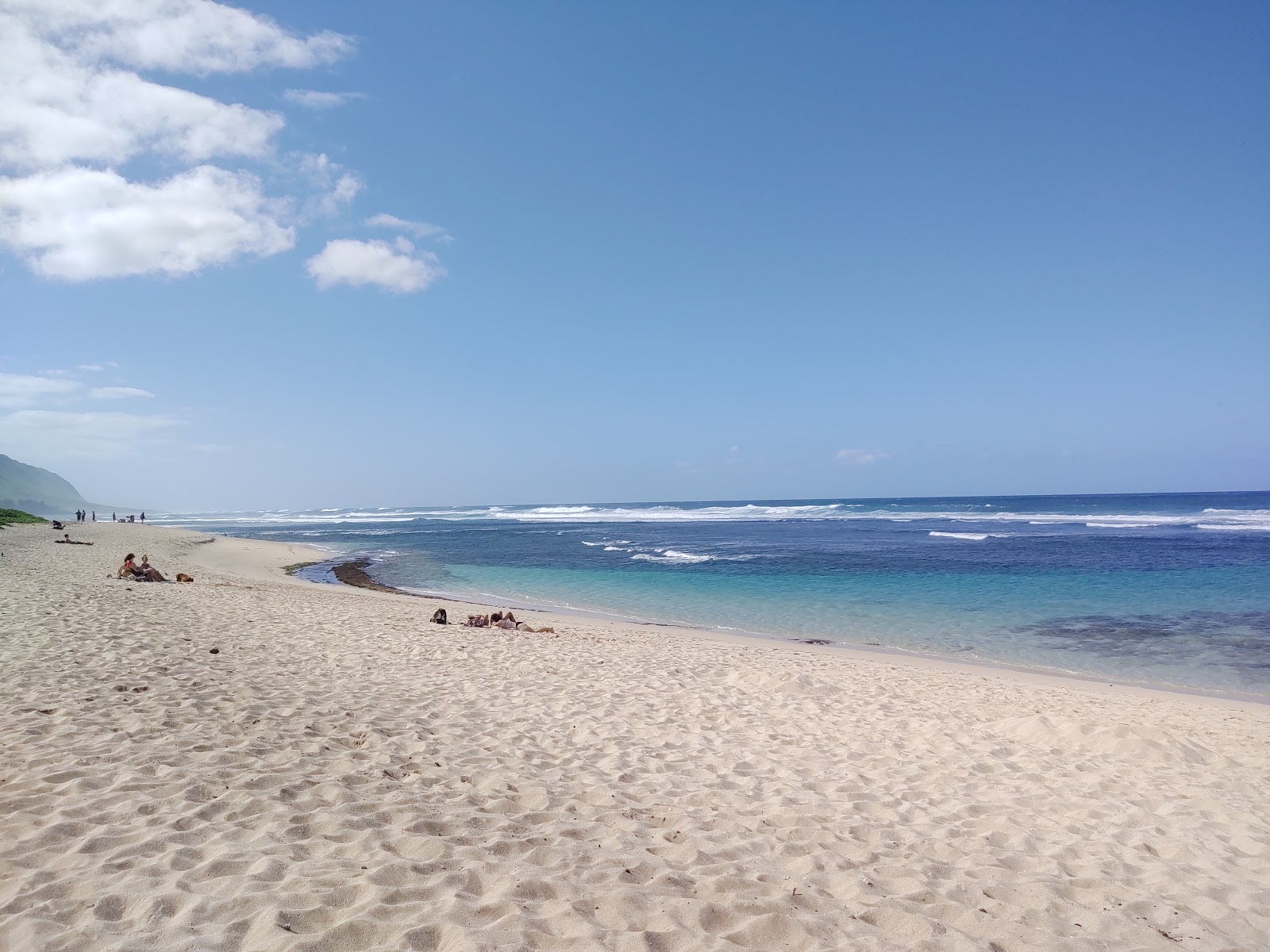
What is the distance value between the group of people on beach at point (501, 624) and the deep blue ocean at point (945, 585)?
4984 mm

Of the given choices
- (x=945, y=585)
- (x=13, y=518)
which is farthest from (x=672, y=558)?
(x=13, y=518)

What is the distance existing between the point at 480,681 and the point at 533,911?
5.40m

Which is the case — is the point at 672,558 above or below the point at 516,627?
below

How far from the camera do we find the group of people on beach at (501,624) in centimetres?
1313

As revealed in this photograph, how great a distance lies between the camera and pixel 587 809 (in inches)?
184

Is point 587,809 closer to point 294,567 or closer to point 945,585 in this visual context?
point 945,585

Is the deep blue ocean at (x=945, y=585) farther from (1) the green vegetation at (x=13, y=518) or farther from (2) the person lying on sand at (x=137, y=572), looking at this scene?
(1) the green vegetation at (x=13, y=518)

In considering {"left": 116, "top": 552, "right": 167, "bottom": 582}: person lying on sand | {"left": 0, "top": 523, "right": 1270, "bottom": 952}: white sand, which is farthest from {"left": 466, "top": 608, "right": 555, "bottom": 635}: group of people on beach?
{"left": 116, "top": 552, "right": 167, "bottom": 582}: person lying on sand

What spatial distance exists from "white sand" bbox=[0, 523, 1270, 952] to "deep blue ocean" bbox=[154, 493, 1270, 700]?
536 centimetres

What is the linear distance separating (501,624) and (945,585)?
15.8 m

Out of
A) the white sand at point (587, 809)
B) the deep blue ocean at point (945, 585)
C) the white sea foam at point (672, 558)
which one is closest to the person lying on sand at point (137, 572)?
the white sand at point (587, 809)

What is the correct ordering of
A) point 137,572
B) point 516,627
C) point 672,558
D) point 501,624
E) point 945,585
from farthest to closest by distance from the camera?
point 672,558 → point 945,585 → point 137,572 → point 501,624 → point 516,627

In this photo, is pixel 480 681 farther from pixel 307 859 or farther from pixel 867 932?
pixel 867 932

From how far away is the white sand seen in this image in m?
3.26
